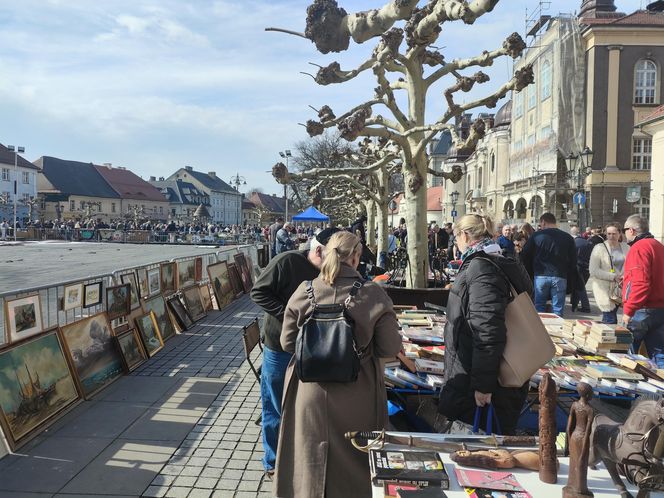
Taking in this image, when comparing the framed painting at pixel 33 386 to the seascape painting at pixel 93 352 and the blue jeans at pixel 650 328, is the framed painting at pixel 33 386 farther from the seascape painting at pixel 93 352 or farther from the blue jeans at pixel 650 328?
the blue jeans at pixel 650 328

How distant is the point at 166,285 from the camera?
354 inches

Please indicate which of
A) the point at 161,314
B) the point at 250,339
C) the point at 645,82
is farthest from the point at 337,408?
the point at 645,82

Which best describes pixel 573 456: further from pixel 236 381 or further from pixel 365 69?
pixel 365 69

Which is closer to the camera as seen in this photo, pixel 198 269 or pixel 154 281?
pixel 154 281

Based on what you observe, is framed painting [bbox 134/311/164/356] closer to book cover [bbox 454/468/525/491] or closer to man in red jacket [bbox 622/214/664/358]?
book cover [bbox 454/468/525/491]

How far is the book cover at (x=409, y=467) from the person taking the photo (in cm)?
221

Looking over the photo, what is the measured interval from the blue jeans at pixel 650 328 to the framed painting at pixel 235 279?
9.16 meters

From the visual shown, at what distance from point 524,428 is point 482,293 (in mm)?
1865

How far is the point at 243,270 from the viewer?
14.2 metres

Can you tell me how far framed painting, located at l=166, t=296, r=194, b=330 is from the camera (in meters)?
8.93

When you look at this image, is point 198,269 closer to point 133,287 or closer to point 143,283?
point 143,283

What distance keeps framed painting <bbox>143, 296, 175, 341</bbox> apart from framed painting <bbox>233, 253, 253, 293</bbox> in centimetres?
503

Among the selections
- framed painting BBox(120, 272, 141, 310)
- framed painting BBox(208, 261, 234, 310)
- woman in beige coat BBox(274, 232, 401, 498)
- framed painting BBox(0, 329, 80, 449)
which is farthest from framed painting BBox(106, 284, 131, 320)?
woman in beige coat BBox(274, 232, 401, 498)

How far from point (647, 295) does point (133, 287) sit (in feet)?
21.0
